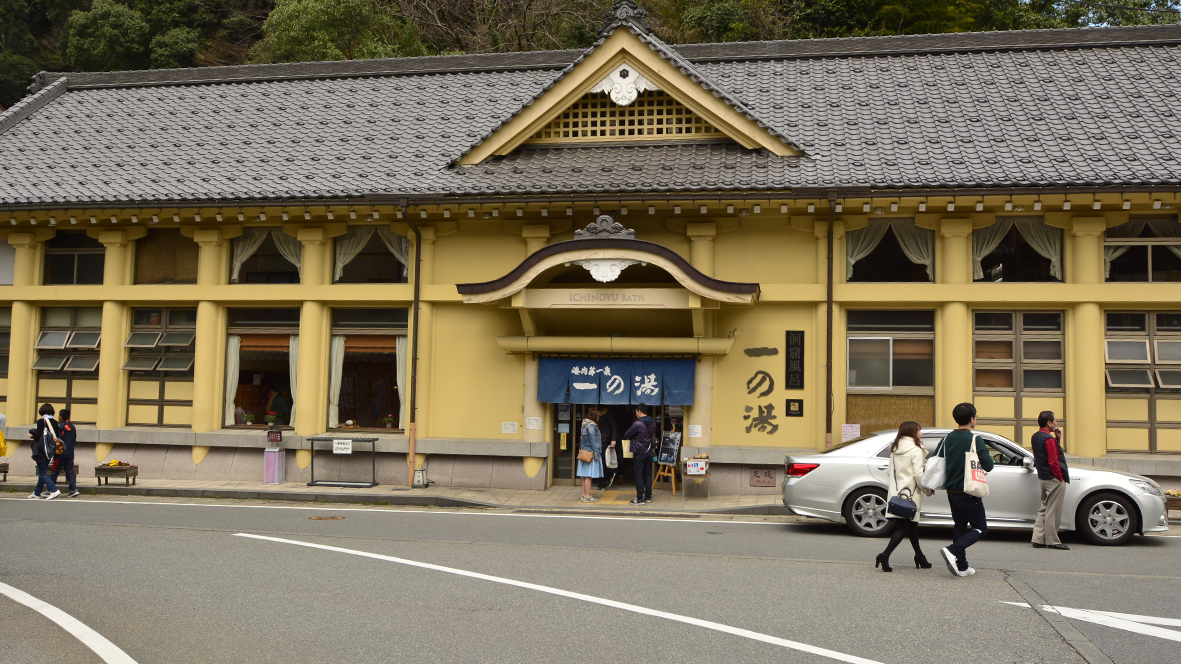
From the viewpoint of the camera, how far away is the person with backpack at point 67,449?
14414 mm

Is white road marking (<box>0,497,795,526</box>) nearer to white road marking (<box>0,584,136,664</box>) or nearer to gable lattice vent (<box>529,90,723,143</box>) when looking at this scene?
white road marking (<box>0,584,136,664</box>)

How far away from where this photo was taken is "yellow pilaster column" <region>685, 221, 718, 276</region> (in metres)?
14.9

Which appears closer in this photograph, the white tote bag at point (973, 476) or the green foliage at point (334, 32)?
the white tote bag at point (973, 476)

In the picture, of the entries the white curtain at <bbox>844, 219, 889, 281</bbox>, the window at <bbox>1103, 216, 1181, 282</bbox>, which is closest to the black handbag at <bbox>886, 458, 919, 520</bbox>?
the white curtain at <bbox>844, 219, 889, 281</bbox>

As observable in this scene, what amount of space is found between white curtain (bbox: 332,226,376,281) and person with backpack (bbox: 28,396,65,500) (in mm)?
5202

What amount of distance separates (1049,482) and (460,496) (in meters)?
8.69

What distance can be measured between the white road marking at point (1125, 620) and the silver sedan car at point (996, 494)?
3784mm

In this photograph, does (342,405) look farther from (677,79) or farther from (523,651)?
(523,651)

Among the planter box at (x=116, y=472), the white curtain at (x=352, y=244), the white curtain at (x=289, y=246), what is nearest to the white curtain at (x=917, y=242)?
the white curtain at (x=352, y=244)

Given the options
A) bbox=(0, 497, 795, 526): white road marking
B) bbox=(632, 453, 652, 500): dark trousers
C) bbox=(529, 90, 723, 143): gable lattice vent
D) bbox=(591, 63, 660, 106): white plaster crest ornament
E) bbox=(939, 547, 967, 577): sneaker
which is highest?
bbox=(591, 63, 660, 106): white plaster crest ornament

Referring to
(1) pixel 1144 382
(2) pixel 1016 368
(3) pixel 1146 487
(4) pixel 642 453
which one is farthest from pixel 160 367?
(1) pixel 1144 382

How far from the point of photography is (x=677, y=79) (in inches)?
→ 621

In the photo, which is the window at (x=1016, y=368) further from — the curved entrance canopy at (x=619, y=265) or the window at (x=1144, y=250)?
the curved entrance canopy at (x=619, y=265)

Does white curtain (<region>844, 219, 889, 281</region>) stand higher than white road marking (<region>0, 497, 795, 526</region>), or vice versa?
white curtain (<region>844, 219, 889, 281</region>)
